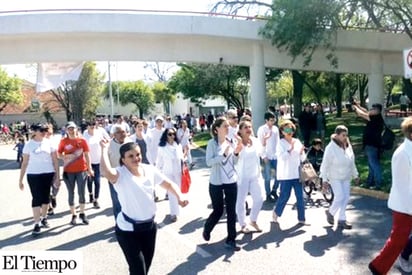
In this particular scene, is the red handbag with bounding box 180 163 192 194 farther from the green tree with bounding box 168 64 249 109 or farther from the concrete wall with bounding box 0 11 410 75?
the green tree with bounding box 168 64 249 109

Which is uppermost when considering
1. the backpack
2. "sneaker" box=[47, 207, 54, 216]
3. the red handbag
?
the backpack

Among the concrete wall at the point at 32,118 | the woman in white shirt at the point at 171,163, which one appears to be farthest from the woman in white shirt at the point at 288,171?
the concrete wall at the point at 32,118

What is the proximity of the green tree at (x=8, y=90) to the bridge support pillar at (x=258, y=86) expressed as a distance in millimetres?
44970

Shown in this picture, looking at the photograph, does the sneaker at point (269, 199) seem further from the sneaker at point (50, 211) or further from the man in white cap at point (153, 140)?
the sneaker at point (50, 211)

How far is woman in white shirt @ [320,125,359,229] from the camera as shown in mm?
7641

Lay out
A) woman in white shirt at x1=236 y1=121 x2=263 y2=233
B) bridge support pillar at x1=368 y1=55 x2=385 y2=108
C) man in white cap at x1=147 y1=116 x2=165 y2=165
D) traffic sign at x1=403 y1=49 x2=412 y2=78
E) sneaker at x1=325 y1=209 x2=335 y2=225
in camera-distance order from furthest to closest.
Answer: bridge support pillar at x1=368 y1=55 x2=385 y2=108, man in white cap at x1=147 y1=116 x2=165 y2=165, sneaker at x1=325 y1=209 x2=335 y2=225, traffic sign at x1=403 y1=49 x2=412 y2=78, woman in white shirt at x1=236 y1=121 x2=263 y2=233

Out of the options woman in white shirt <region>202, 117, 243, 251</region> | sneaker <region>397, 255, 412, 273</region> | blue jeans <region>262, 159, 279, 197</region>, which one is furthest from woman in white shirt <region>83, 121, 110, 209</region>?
sneaker <region>397, 255, 412, 273</region>

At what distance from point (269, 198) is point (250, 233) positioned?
107 inches

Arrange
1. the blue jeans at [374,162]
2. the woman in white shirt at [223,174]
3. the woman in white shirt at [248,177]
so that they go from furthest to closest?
the blue jeans at [374,162]
the woman in white shirt at [248,177]
the woman in white shirt at [223,174]

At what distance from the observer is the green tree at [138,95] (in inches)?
3049

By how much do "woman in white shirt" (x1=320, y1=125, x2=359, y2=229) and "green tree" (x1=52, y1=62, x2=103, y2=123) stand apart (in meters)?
51.4

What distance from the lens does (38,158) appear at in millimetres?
8023

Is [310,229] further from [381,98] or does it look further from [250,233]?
[381,98]

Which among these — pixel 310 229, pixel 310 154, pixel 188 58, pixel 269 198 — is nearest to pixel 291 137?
pixel 310 229
